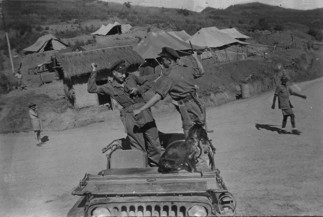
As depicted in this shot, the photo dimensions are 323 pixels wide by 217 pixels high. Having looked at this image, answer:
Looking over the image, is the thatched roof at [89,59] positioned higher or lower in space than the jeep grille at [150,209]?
lower

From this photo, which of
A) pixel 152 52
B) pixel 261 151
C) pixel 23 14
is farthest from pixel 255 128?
pixel 23 14

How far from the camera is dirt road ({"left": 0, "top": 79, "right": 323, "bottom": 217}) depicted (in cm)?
634

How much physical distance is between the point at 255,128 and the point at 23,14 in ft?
166

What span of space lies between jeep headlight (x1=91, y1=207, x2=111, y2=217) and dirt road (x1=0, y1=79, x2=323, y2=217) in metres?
2.49

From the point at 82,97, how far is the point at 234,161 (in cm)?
1203

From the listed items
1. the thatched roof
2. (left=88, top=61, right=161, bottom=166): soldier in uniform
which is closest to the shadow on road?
(left=88, top=61, right=161, bottom=166): soldier in uniform

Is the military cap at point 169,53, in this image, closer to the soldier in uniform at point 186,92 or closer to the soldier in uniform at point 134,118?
the soldier in uniform at point 186,92

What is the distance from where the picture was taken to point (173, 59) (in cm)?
562

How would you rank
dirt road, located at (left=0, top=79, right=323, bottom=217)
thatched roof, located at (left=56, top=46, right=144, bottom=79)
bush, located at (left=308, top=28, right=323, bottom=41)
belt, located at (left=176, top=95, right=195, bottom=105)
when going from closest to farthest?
belt, located at (left=176, top=95, right=195, bottom=105) < dirt road, located at (left=0, top=79, right=323, bottom=217) < thatched roof, located at (left=56, top=46, right=144, bottom=79) < bush, located at (left=308, top=28, right=323, bottom=41)

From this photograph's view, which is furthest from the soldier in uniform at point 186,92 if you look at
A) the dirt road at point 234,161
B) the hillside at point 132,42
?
the hillside at point 132,42

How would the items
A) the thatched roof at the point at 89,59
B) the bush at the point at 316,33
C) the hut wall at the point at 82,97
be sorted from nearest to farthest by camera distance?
the thatched roof at the point at 89,59, the hut wall at the point at 82,97, the bush at the point at 316,33

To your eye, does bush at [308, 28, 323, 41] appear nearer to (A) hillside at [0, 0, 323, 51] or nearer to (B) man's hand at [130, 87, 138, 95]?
(A) hillside at [0, 0, 323, 51]

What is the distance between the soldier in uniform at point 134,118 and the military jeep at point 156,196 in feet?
4.35

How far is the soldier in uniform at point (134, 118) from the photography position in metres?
5.54
